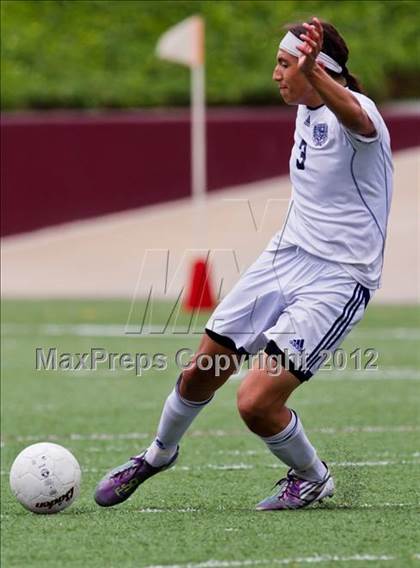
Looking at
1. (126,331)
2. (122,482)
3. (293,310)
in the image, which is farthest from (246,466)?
(126,331)

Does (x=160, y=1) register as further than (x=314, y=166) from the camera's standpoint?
Yes

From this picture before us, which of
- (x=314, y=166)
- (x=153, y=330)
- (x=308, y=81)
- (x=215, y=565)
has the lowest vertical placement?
(x=153, y=330)

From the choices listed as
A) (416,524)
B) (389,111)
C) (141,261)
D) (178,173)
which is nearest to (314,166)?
(416,524)

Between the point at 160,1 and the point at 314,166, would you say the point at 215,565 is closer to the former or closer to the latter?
the point at 314,166

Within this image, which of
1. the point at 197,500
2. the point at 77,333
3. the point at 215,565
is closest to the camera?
the point at 215,565

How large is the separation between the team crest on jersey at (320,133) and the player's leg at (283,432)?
0.97 meters

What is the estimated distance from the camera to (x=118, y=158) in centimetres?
2244

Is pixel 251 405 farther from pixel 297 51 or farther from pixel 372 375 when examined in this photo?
pixel 372 375

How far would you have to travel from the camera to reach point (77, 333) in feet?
47.3

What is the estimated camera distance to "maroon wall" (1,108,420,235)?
21922mm

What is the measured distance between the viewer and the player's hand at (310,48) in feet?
19.0

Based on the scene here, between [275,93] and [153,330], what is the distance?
11.5 metres

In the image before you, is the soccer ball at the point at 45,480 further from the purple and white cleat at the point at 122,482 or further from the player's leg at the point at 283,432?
the player's leg at the point at 283,432

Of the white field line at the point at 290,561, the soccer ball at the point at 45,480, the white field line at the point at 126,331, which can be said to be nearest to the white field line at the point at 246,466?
the soccer ball at the point at 45,480
